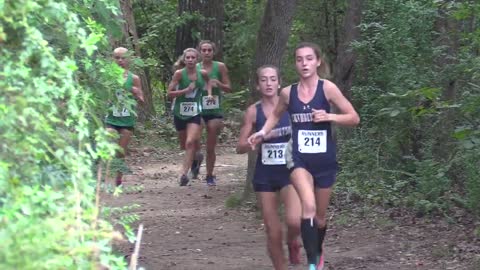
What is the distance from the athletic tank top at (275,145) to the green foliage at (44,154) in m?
3.40

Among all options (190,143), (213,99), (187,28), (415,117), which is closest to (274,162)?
(415,117)

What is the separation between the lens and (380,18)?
1490cm

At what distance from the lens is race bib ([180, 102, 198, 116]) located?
1381cm

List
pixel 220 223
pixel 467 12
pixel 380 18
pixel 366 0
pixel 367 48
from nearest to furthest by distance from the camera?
pixel 467 12, pixel 220 223, pixel 367 48, pixel 380 18, pixel 366 0

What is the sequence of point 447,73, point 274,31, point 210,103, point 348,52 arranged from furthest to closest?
point 348,52 → point 210,103 → point 274,31 → point 447,73

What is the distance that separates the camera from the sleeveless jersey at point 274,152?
27.0 ft

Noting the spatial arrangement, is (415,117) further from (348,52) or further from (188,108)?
(348,52)

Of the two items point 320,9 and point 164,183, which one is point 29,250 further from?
point 320,9

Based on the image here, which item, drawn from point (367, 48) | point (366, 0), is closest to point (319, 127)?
point (367, 48)

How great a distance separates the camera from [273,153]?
8.27 m

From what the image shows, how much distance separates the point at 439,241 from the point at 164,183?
643 cm

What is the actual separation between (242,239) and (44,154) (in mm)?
6265

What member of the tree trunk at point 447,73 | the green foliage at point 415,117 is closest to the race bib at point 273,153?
the green foliage at point 415,117

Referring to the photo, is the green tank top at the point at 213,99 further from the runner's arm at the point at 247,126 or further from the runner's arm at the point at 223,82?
the runner's arm at the point at 247,126
